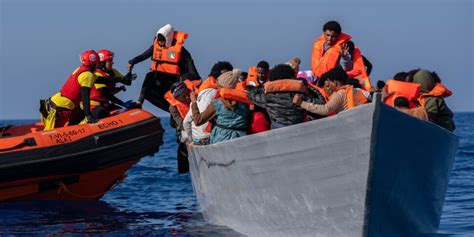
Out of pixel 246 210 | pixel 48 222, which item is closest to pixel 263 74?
pixel 246 210

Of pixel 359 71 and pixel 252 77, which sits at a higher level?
pixel 359 71

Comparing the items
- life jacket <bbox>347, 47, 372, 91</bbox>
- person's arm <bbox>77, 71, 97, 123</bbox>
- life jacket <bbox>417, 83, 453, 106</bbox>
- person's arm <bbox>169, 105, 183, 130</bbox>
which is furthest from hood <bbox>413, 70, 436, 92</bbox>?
person's arm <bbox>77, 71, 97, 123</bbox>

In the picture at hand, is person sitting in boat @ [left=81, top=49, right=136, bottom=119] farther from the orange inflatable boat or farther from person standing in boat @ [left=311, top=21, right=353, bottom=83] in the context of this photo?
person standing in boat @ [left=311, top=21, right=353, bottom=83]

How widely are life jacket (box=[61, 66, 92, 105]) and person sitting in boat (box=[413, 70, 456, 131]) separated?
16.7 ft

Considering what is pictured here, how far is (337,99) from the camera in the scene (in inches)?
395

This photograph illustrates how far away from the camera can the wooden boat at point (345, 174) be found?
9.20m

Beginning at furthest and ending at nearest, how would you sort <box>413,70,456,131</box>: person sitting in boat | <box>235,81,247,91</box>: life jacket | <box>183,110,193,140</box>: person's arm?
<box>183,110,193,140</box>: person's arm → <box>235,81,247,91</box>: life jacket → <box>413,70,456,131</box>: person sitting in boat

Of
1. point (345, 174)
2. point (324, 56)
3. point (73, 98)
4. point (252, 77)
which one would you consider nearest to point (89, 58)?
point (73, 98)

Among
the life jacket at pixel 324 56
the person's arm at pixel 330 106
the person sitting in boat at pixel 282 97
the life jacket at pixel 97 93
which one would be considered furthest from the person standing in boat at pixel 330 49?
the life jacket at pixel 97 93

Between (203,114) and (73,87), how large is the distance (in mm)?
3770

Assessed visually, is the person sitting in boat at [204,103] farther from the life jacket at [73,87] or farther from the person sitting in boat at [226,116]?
the life jacket at [73,87]

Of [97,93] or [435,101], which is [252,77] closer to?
[435,101]

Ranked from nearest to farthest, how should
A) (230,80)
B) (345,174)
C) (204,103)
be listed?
(345,174) < (230,80) < (204,103)

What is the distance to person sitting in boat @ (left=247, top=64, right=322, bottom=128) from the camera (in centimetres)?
1027
